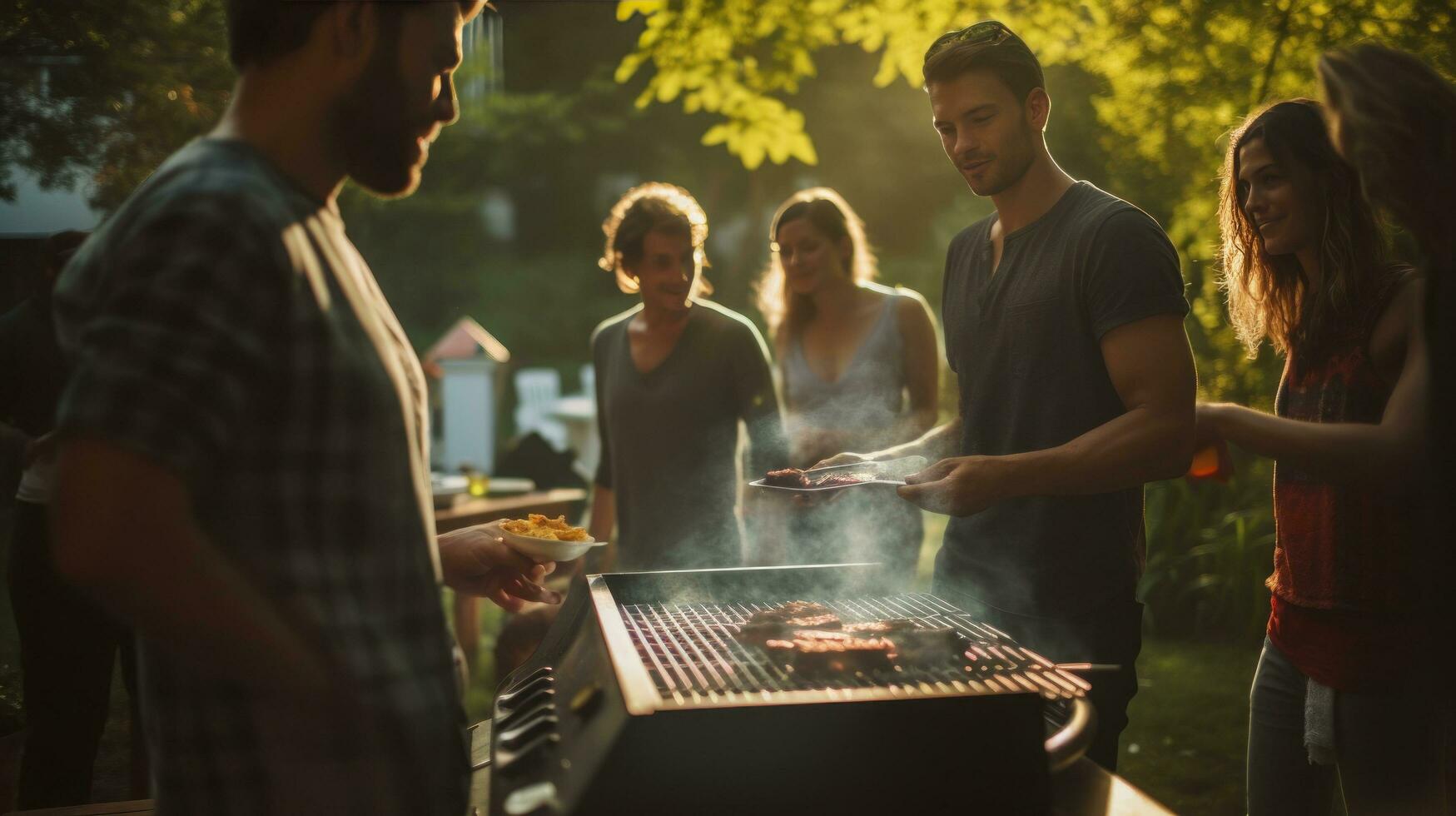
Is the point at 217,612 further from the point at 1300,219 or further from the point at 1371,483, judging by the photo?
the point at 1300,219

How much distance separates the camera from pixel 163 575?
1023mm

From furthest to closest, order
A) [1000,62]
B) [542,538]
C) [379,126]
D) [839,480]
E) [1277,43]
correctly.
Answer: [1277,43] < [839,480] < [1000,62] < [542,538] < [379,126]

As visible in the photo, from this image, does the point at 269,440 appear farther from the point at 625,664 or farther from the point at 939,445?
the point at 939,445

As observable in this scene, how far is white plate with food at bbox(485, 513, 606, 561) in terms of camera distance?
81.1 inches

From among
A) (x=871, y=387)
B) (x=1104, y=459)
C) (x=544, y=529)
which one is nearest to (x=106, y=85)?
(x=544, y=529)

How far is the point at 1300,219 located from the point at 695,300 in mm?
2146

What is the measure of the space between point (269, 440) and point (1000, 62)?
198cm

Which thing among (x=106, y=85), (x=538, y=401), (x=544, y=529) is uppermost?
(x=106, y=85)

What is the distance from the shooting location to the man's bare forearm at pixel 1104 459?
2.14 meters

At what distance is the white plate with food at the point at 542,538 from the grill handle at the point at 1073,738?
1010 millimetres

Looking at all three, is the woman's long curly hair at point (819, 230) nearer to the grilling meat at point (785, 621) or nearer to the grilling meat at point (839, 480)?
the grilling meat at point (839, 480)

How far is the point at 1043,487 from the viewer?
2.16 metres

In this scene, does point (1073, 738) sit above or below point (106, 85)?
below

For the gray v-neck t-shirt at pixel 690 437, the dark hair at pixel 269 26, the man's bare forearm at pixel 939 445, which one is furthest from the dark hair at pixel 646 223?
the dark hair at pixel 269 26
